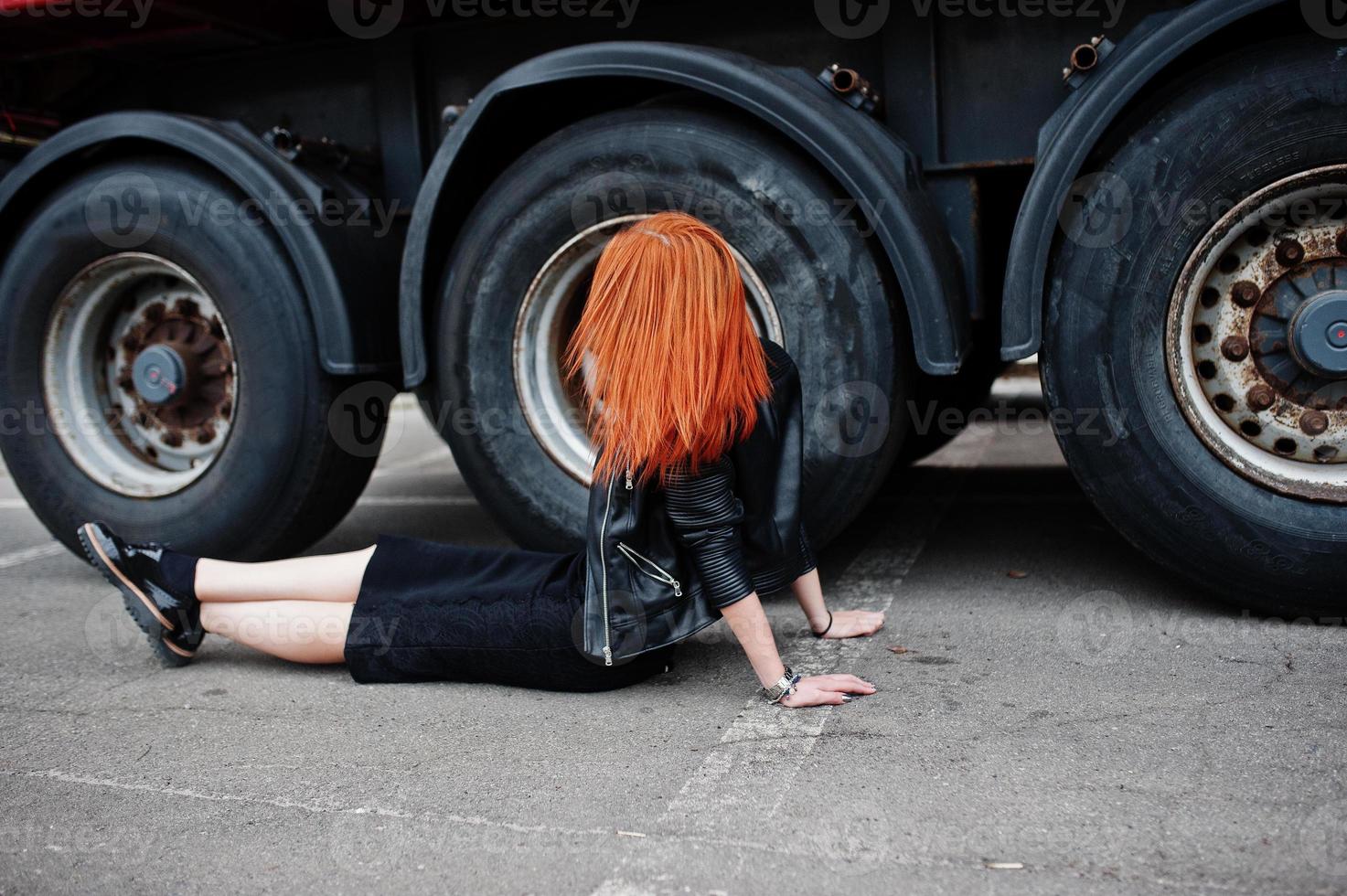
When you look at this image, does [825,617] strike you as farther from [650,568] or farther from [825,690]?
[650,568]

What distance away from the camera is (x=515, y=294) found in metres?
3.41

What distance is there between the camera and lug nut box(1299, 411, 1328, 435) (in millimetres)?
2912

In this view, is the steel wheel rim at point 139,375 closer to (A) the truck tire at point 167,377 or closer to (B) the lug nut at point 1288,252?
(A) the truck tire at point 167,377

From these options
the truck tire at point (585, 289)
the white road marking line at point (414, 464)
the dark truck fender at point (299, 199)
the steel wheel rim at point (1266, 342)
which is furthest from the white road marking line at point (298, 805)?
the white road marking line at point (414, 464)

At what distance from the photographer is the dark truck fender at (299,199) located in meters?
3.48

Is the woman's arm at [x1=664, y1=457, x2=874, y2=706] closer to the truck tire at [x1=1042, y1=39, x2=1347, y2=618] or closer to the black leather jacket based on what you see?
the black leather jacket

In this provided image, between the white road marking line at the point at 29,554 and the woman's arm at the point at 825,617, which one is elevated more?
the white road marking line at the point at 29,554

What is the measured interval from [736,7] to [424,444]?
175 inches

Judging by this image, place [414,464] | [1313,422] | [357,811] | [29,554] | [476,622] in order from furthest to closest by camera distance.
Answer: [414,464] < [29,554] < [1313,422] < [476,622] < [357,811]

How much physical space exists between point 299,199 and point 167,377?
0.71 metres

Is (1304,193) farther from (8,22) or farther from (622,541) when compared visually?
(8,22)

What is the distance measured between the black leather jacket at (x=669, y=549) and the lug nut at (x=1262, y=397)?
1.18 metres

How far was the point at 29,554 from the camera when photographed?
461 centimetres

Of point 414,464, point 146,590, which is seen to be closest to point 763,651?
point 146,590
